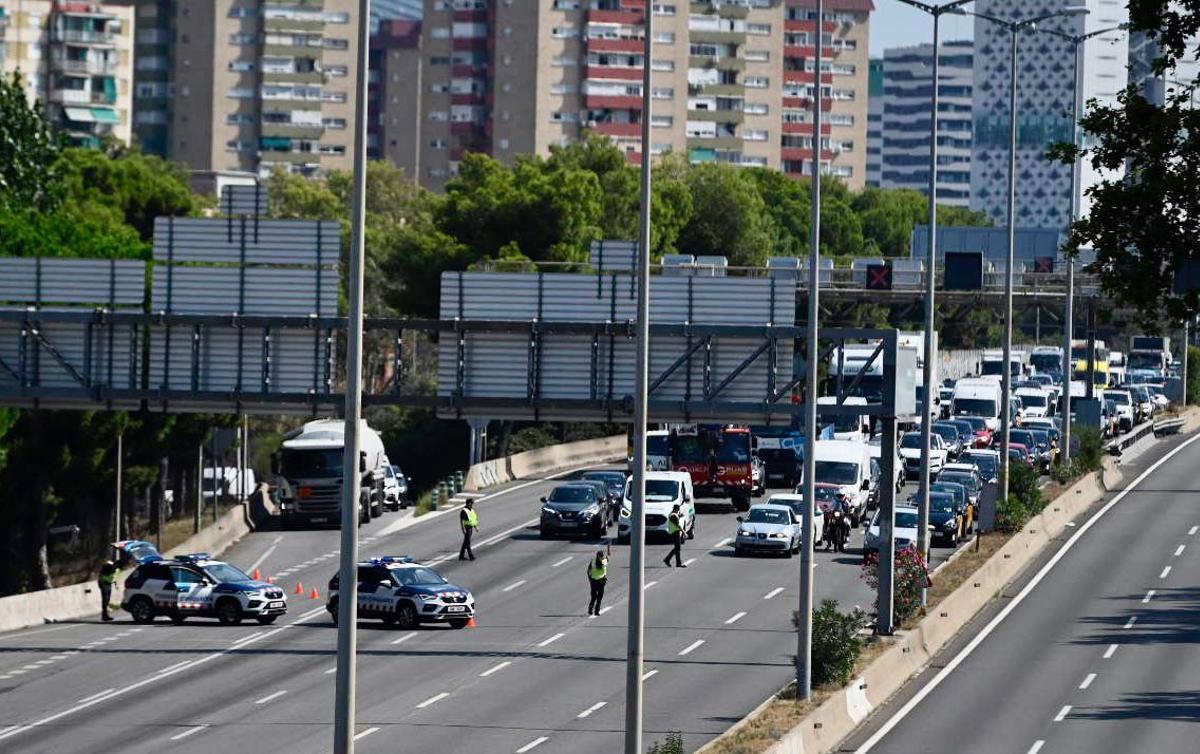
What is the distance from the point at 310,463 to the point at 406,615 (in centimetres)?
2222

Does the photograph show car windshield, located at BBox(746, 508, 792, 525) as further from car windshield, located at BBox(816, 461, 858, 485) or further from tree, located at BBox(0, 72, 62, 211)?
tree, located at BBox(0, 72, 62, 211)

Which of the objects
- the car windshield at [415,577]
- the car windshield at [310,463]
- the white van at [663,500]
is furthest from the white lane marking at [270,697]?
the car windshield at [310,463]

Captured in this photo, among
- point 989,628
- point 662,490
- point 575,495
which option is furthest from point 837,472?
point 989,628

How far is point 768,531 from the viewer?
2429 inches

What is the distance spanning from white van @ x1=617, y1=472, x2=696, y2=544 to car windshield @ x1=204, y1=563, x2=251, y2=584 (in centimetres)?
1255

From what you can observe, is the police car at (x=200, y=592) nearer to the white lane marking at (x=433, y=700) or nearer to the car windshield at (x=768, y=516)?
the white lane marking at (x=433, y=700)

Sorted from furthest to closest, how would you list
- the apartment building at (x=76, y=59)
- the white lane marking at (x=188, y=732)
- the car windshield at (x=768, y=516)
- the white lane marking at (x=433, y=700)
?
the apartment building at (x=76, y=59), the car windshield at (x=768, y=516), the white lane marking at (x=433, y=700), the white lane marking at (x=188, y=732)

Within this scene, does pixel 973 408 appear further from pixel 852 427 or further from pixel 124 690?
pixel 124 690

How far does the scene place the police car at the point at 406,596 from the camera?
50844 mm

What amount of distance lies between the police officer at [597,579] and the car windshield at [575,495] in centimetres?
1371

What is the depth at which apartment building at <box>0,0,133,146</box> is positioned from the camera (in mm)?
178750

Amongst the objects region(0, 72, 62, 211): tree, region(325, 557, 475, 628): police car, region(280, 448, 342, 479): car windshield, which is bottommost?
region(325, 557, 475, 628): police car

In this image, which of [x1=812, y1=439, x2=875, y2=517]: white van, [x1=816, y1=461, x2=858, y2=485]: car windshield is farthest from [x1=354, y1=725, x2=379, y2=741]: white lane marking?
[x1=816, y1=461, x2=858, y2=485]: car windshield

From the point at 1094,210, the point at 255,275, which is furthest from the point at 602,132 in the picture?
the point at 1094,210
